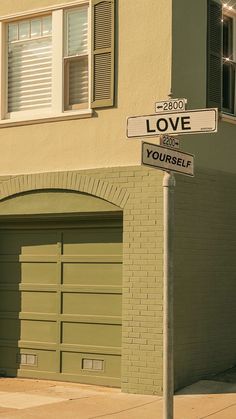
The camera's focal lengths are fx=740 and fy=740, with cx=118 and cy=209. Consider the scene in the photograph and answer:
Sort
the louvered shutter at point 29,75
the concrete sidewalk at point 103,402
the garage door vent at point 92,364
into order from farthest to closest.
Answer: the louvered shutter at point 29,75 → the garage door vent at point 92,364 → the concrete sidewalk at point 103,402

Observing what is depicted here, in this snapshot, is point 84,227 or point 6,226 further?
point 6,226

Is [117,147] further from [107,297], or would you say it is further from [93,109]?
[107,297]

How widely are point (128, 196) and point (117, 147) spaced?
72cm

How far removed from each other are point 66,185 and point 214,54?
9.43 feet

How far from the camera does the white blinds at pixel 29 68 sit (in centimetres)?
1116

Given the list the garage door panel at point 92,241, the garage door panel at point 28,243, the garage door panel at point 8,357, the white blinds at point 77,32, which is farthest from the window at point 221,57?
the garage door panel at point 8,357

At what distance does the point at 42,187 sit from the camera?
35.3 feet

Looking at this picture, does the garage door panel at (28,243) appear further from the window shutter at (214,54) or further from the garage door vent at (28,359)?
the window shutter at (214,54)

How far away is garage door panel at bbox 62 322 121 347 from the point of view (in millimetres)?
10312

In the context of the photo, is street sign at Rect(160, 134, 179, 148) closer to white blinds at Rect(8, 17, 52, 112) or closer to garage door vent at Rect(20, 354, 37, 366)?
white blinds at Rect(8, 17, 52, 112)

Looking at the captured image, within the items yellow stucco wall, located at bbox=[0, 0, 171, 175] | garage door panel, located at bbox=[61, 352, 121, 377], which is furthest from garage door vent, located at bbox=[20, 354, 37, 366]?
yellow stucco wall, located at bbox=[0, 0, 171, 175]

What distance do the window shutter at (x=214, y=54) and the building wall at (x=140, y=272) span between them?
5.41ft

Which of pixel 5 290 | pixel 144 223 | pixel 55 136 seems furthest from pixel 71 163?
pixel 5 290

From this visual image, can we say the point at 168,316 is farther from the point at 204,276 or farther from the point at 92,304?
the point at 92,304
